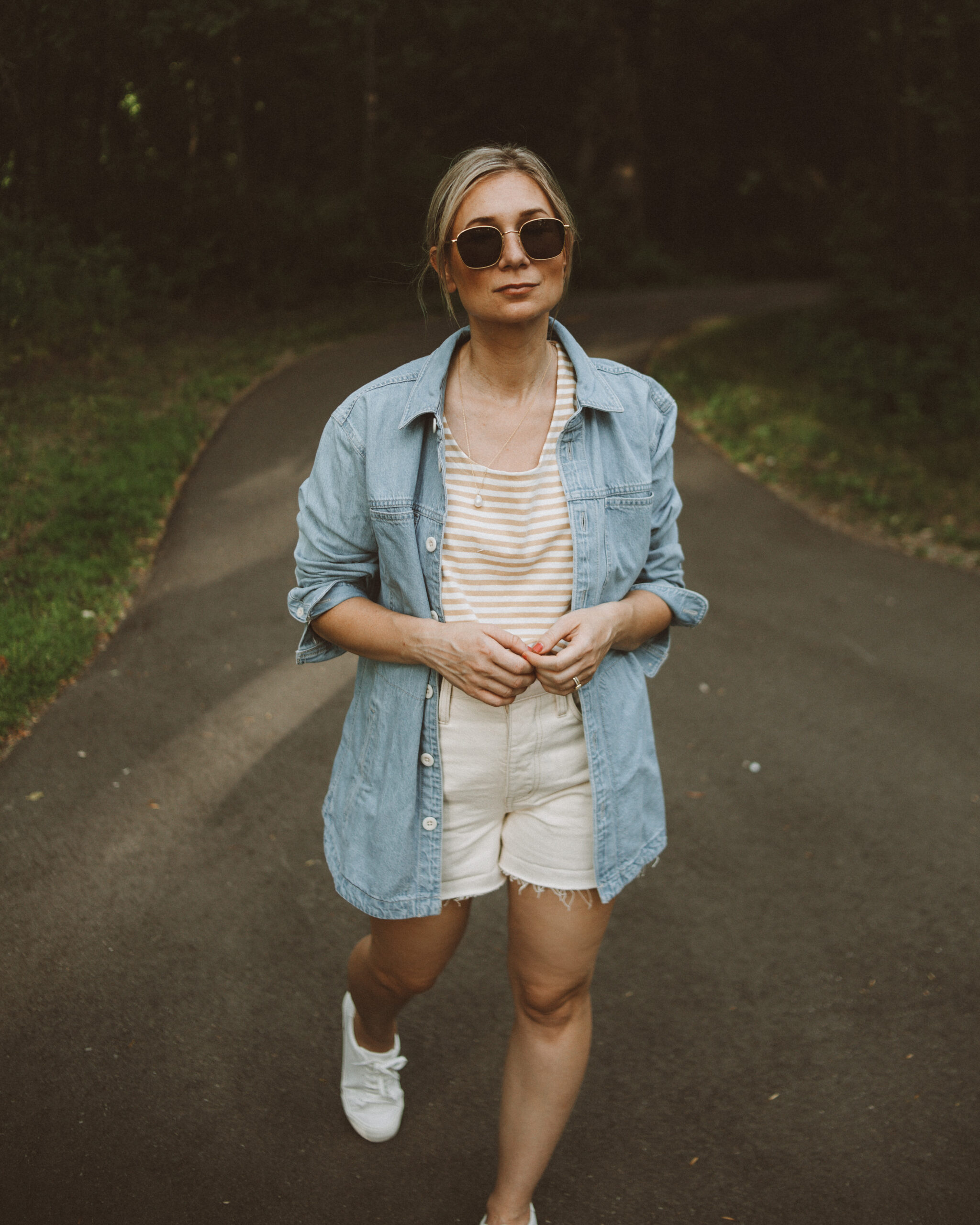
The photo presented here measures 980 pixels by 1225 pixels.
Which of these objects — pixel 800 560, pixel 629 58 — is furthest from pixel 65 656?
pixel 629 58

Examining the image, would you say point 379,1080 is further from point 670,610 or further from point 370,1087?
point 670,610

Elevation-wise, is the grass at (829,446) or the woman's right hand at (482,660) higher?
the woman's right hand at (482,660)

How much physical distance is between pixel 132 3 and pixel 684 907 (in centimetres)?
1212

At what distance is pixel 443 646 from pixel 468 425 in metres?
0.48

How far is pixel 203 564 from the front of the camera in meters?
6.31

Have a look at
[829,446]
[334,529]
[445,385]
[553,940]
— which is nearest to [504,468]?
[445,385]

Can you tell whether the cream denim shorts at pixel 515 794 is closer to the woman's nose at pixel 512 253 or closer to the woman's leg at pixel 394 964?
the woman's leg at pixel 394 964

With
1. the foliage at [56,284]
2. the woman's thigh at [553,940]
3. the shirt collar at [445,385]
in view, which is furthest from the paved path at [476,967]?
the foliage at [56,284]

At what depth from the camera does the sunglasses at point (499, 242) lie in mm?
2023

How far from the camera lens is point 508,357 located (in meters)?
2.13

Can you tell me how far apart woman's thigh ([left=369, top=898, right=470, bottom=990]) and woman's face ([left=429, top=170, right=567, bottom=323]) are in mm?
1278

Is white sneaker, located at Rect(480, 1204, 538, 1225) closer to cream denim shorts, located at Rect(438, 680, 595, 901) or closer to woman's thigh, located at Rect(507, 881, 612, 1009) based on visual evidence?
woman's thigh, located at Rect(507, 881, 612, 1009)

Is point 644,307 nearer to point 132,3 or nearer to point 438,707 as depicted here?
point 132,3

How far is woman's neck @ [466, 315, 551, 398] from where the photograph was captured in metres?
2.11
